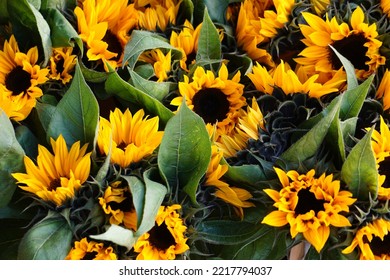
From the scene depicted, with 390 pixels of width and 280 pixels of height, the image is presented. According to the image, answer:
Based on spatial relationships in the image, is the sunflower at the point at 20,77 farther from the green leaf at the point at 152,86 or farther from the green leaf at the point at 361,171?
the green leaf at the point at 361,171

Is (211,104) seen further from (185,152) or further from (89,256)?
(89,256)

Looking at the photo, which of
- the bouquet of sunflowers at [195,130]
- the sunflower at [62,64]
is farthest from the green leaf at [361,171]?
the sunflower at [62,64]

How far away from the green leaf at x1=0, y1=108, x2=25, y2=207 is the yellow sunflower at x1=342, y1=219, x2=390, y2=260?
354 mm

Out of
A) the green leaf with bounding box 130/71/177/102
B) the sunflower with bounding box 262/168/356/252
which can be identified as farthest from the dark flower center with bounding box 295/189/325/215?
the green leaf with bounding box 130/71/177/102

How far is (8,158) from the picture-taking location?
77 cm

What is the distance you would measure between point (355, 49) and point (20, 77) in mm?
396

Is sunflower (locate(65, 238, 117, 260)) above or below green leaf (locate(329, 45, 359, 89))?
below

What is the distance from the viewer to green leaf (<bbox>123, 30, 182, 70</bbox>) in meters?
0.83

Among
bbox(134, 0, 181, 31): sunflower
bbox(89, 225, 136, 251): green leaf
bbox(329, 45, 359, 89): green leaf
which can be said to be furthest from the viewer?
bbox(134, 0, 181, 31): sunflower

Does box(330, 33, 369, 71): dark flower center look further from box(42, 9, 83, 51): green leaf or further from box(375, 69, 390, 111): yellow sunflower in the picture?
box(42, 9, 83, 51): green leaf

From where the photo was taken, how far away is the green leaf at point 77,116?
771 mm

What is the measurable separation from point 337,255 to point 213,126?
0.20 metres
